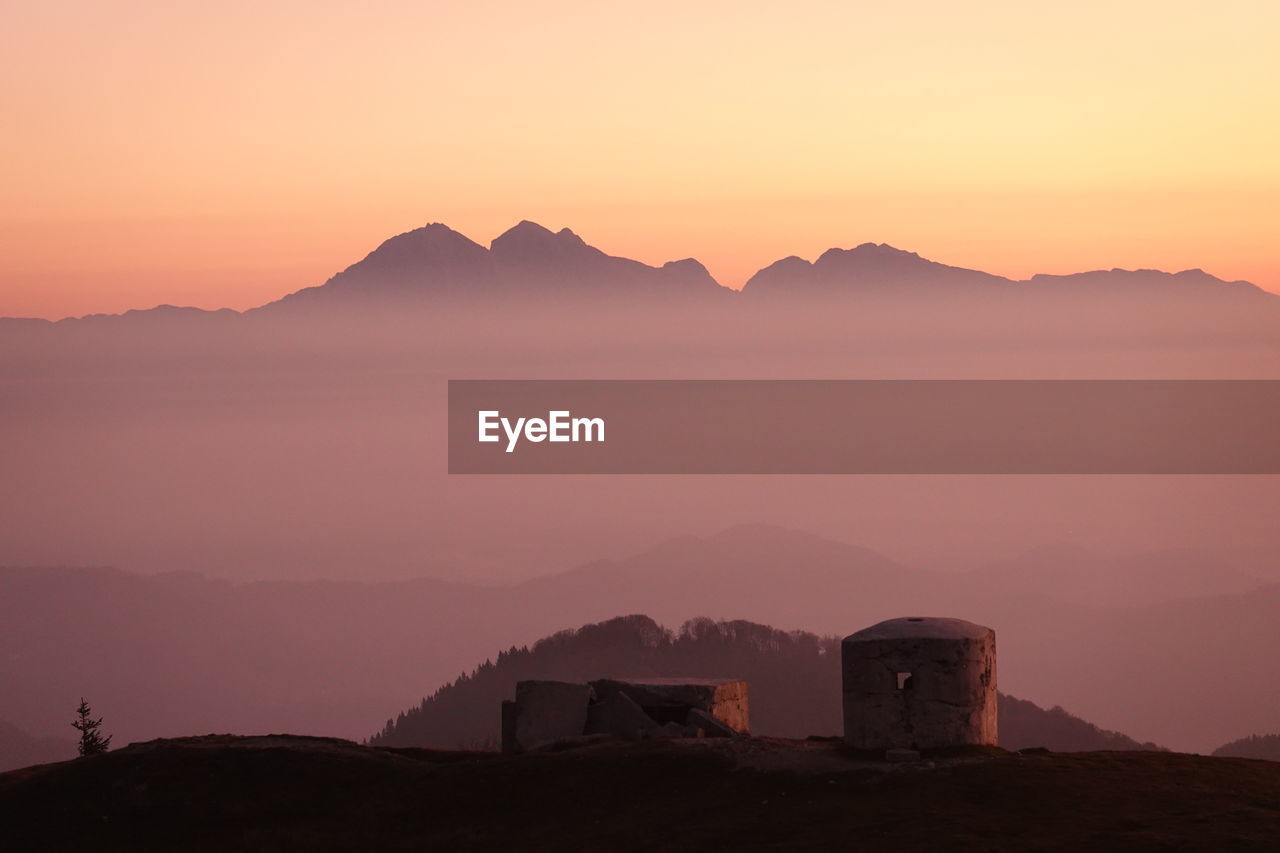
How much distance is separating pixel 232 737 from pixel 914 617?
49.5 feet

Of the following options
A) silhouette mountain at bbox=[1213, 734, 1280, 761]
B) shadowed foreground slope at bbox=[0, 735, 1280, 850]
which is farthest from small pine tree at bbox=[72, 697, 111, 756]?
silhouette mountain at bbox=[1213, 734, 1280, 761]

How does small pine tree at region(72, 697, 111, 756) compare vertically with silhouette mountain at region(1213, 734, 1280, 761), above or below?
above

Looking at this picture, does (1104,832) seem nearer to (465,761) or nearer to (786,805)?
(786,805)

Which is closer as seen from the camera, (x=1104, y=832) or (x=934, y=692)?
(x=1104, y=832)

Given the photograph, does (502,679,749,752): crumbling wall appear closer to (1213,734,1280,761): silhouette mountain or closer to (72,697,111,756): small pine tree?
(72,697,111,756): small pine tree

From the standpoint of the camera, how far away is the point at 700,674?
128 metres

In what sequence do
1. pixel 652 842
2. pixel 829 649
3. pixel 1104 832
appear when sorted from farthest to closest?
1. pixel 829 649
2. pixel 652 842
3. pixel 1104 832

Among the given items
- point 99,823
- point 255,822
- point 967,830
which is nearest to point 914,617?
point 967,830

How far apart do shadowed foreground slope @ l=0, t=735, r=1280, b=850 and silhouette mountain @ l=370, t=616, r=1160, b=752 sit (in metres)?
88.1

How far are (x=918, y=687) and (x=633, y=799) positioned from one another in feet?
21.0

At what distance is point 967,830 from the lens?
86.0 feet

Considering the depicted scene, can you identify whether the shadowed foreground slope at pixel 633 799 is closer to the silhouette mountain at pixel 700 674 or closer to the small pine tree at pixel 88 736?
the small pine tree at pixel 88 736

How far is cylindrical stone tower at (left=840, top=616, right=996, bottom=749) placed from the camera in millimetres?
32719

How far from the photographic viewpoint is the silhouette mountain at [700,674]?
12550 centimetres
